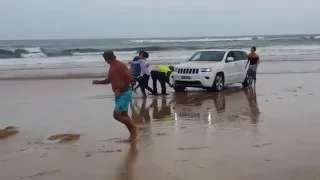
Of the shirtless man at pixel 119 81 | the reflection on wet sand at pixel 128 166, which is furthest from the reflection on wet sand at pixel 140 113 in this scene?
the reflection on wet sand at pixel 128 166

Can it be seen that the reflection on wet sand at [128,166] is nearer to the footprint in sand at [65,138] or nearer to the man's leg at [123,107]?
the man's leg at [123,107]

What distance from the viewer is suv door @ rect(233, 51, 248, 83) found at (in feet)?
63.3

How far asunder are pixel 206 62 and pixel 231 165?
11064 mm

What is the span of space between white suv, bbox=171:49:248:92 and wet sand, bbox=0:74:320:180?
116cm

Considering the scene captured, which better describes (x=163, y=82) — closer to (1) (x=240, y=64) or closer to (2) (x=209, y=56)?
(2) (x=209, y=56)

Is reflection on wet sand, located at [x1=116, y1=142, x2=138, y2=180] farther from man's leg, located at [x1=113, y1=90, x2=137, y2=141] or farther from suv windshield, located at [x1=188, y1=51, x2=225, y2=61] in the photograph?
suv windshield, located at [x1=188, y1=51, x2=225, y2=61]

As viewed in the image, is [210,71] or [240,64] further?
[240,64]

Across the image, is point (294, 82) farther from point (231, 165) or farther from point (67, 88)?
point (231, 165)

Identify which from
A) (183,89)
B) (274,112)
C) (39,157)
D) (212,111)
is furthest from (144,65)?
(39,157)

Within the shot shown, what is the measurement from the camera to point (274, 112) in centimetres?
1237

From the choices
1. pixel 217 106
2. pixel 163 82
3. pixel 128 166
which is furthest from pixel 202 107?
pixel 128 166

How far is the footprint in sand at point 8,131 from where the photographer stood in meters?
10.1

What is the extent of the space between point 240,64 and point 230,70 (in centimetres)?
92

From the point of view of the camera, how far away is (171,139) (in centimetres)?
920
